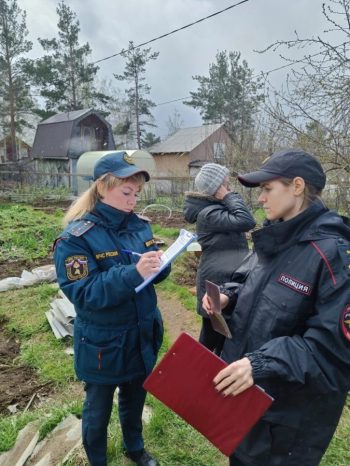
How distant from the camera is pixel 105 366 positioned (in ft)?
6.70

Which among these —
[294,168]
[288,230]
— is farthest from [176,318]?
[294,168]

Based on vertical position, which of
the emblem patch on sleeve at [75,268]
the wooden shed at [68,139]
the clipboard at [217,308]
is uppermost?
the wooden shed at [68,139]

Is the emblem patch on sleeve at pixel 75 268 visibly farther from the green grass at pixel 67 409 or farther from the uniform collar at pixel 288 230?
the green grass at pixel 67 409

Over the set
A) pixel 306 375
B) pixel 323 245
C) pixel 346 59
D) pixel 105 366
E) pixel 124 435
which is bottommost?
pixel 124 435

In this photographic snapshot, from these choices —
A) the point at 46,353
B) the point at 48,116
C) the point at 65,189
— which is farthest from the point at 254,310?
the point at 48,116

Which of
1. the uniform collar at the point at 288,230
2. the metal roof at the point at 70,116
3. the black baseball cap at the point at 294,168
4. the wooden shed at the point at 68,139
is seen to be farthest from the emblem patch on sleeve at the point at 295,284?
the metal roof at the point at 70,116

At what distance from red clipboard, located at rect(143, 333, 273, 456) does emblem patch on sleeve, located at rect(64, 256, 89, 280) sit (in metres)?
0.69

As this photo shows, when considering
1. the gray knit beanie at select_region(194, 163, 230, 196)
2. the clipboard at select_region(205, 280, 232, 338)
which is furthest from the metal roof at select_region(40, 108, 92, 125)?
the clipboard at select_region(205, 280, 232, 338)

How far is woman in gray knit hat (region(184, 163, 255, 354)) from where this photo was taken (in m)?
3.16

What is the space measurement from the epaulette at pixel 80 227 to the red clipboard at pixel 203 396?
2.78ft

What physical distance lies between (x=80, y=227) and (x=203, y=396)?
1076mm

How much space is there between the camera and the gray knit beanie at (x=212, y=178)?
322cm

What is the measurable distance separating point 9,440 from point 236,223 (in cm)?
240

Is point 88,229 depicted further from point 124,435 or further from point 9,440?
point 9,440
